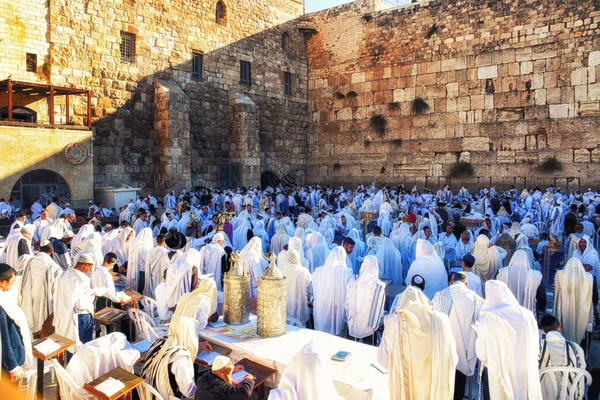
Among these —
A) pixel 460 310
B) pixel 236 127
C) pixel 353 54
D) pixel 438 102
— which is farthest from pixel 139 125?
pixel 460 310

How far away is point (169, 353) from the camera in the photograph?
3.51 meters

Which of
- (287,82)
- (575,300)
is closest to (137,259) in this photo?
(575,300)

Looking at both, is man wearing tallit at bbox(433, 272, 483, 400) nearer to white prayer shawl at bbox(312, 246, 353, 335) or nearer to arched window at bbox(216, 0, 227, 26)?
white prayer shawl at bbox(312, 246, 353, 335)

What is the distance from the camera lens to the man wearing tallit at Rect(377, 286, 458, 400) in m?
3.28

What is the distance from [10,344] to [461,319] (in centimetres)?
370

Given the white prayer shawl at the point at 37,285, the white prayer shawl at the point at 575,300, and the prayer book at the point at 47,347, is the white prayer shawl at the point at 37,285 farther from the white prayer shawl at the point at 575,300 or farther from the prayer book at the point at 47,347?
the white prayer shawl at the point at 575,300

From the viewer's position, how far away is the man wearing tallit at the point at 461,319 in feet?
14.1

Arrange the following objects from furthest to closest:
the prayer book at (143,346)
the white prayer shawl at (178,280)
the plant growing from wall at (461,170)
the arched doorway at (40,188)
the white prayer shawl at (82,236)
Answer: the plant growing from wall at (461,170) → the arched doorway at (40,188) → the white prayer shawl at (82,236) → the white prayer shawl at (178,280) → the prayer book at (143,346)

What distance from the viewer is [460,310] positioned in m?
4.30

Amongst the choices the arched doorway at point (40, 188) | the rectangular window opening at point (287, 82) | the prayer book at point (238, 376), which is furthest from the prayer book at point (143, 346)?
the rectangular window opening at point (287, 82)

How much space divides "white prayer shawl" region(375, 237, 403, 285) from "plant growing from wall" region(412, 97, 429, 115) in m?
12.6

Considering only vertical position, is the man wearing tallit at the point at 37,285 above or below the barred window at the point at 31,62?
below

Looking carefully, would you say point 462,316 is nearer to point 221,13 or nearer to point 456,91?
point 456,91

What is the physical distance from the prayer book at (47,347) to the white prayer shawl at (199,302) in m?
0.92
